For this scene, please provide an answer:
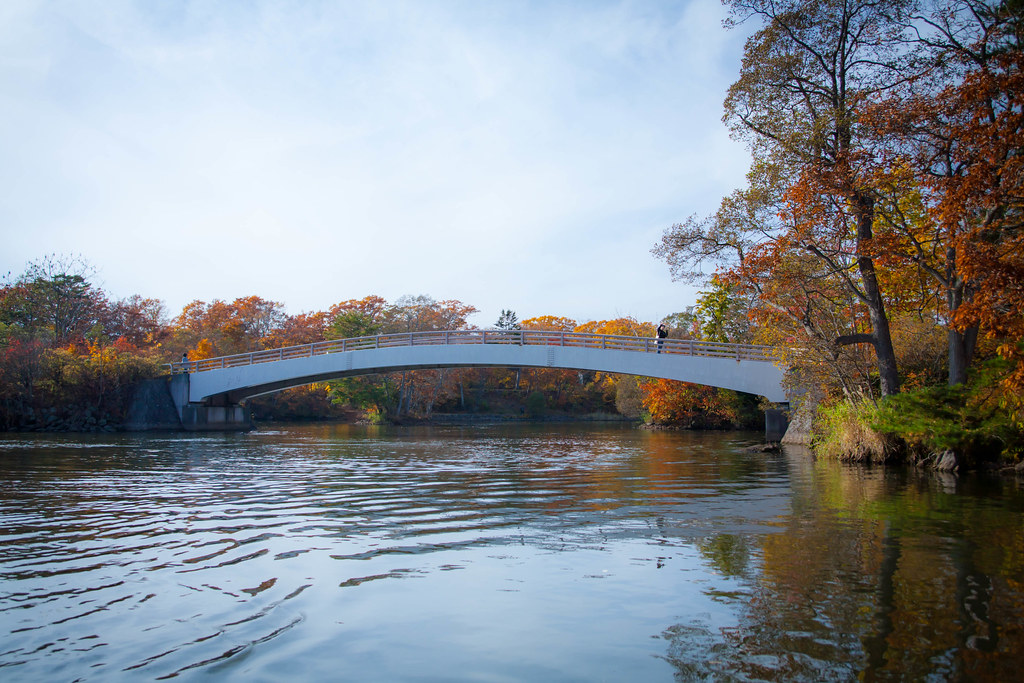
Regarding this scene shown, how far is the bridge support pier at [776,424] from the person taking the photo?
23.1 m

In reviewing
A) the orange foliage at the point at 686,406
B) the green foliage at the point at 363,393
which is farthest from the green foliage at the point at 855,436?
the green foliage at the point at 363,393

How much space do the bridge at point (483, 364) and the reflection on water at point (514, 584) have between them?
14059mm

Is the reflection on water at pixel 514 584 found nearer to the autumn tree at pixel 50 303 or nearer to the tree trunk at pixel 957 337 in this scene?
the tree trunk at pixel 957 337

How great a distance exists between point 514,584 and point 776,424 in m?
20.7

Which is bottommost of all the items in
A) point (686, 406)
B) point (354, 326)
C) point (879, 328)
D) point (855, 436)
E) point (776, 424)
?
point (776, 424)

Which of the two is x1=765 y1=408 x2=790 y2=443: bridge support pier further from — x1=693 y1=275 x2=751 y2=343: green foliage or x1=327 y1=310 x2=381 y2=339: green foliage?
x1=327 y1=310 x2=381 y2=339: green foliage

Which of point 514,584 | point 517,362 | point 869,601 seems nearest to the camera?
point 869,601

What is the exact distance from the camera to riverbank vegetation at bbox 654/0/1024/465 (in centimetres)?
1030

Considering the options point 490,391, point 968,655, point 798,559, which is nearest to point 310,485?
point 798,559

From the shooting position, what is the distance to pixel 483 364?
27.6 meters

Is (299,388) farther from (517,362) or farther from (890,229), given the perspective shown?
(890,229)

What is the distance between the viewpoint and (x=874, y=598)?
400cm

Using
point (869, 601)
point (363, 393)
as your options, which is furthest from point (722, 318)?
point (869, 601)

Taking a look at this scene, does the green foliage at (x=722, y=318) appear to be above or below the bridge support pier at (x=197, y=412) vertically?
above
